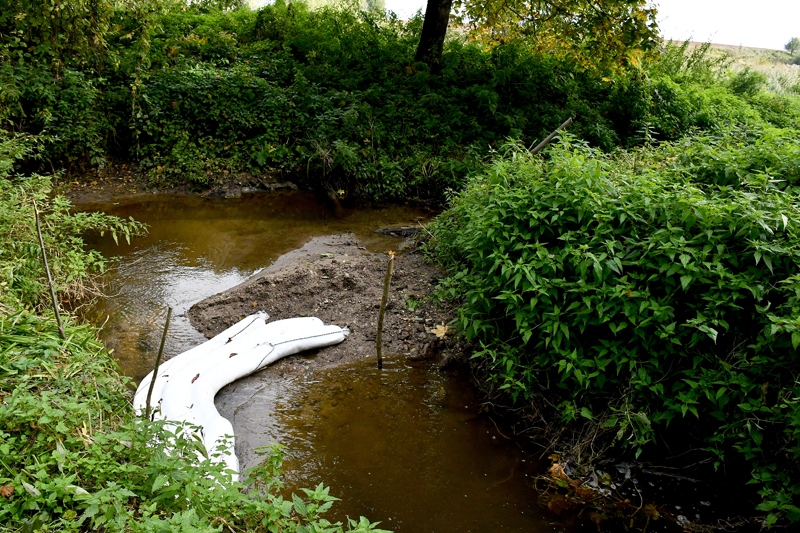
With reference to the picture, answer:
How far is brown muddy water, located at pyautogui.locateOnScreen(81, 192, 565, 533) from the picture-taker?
3729 millimetres

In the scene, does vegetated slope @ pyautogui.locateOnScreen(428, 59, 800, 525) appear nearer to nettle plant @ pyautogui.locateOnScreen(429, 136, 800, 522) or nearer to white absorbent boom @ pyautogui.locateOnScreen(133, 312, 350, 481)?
nettle plant @ pyautogui.locateOnScreen(429, 136, 800, 522)

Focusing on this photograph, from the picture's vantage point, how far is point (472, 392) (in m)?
4.91

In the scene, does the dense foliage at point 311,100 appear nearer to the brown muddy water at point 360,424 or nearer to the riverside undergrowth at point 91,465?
the brown muddy water at point 360,424

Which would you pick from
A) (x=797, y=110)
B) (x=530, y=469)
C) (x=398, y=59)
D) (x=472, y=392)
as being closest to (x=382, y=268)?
(x=472, y=392)

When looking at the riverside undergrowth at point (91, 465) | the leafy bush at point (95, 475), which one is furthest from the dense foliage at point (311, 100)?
the leafy bush at point (95, 475)

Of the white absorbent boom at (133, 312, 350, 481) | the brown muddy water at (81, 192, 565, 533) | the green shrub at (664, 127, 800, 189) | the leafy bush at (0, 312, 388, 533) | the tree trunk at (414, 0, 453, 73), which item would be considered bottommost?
the brown muddy water at (81, 192, 565, 533)

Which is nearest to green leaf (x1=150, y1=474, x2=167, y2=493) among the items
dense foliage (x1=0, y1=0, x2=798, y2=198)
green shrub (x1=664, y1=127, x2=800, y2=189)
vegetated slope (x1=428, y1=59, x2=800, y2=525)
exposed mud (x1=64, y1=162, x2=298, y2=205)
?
vegetated slope (x1=428, y1=59, x2=800, y2=525)

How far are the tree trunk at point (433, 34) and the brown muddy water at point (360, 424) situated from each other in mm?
6414

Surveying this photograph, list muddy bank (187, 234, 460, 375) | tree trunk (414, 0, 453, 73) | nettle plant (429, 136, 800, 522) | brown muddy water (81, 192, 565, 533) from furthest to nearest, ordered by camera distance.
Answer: tree trunk (414, 0, 453, 73) → muddy bank (187, 234, 460, 375) → brown muddy water (81, 192, 565, 533) → nettle plant (429, 136, 800, 522)

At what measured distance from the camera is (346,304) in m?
6.12

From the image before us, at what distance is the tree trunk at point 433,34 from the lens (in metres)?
11.0

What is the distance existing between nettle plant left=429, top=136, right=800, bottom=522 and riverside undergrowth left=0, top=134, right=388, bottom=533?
82.4 inches

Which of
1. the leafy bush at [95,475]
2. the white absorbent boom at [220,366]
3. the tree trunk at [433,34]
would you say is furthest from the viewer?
the tree trunk at [433,34]

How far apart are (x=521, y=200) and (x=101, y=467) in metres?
3.61
